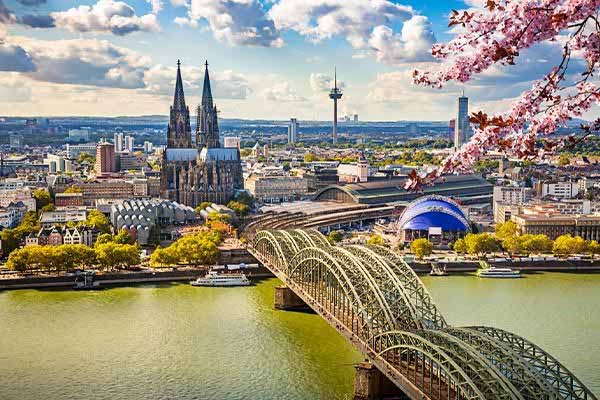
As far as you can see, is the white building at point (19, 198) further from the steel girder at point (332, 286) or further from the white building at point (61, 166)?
the white building at point (61, 166)

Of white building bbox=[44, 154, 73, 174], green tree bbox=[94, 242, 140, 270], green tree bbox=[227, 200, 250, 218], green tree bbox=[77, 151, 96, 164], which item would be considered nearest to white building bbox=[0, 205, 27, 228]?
green tree bbox=[94, 242, 140, 270]

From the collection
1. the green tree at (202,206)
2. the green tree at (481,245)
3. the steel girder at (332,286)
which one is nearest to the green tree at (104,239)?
the green tree at (202,206)

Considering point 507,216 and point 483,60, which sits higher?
point 483,60

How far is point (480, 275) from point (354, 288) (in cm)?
1160

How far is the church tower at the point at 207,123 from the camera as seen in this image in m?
46.1

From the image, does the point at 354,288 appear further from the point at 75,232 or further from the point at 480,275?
the point at 75,232

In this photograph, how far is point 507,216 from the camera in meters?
35.8

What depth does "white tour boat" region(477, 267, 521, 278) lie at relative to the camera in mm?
25562

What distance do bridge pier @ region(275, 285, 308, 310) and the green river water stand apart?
0.45 meters

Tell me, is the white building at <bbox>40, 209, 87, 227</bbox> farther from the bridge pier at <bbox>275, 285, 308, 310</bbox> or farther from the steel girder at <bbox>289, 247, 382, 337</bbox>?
the steel girder at <bbox>289, 247, 382, 337</bbox>

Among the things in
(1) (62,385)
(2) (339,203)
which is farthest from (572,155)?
(1) (62,385)

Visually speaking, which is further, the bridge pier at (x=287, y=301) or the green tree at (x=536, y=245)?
the green tree at (x=536, y=245)

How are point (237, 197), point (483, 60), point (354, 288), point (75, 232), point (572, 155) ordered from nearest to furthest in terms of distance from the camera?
1. point (483, 60)
2. point (354, 288)
3. point (75, 232)
4. point (237, 197)
5. point (572, 155)

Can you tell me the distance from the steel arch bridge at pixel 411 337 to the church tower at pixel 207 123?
2487 cm
